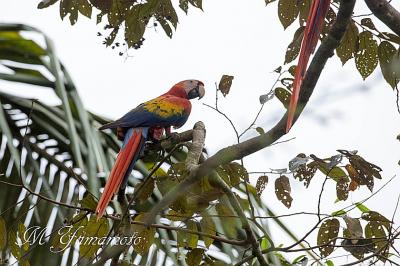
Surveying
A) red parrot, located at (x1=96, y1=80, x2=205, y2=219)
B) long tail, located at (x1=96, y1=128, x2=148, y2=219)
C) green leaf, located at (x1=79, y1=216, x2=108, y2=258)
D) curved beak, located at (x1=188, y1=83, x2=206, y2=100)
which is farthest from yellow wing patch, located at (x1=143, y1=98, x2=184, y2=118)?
green leaf, located at (x1=79, y1=216, x2=108, y2=258)

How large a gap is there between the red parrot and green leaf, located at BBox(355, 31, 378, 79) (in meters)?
0.64

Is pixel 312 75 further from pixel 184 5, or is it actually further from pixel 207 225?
pixel 184 5

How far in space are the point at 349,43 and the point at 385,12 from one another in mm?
202

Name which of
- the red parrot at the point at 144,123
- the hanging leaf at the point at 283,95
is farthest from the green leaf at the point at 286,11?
the red parrot at the point at 144,123

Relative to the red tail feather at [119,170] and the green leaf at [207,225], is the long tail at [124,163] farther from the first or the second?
the green leaf at [207,225]

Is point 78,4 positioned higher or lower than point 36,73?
higher

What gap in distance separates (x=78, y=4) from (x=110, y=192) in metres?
0.47

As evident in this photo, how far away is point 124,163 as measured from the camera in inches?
80.8

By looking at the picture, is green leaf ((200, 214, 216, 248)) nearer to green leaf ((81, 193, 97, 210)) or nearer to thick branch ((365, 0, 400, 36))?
green leaf ((81, 193, 97, 210))

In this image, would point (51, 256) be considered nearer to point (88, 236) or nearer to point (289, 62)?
point (88, 236)

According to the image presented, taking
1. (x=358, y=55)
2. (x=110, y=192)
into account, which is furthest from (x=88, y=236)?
(x=358, y=55)

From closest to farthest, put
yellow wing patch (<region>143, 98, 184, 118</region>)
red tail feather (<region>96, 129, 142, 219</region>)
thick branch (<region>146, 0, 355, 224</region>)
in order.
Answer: thick branch (<region>146, 0, 355, 224</region>) → red tail feather (<region>96, 129, 142, 219</region>) → yellow wing patch (<region>143, 98, 184, 118</region>)

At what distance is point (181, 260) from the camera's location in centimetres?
198

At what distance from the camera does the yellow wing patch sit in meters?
2.44
